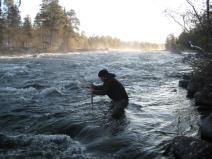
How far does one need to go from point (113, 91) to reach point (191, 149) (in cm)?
429

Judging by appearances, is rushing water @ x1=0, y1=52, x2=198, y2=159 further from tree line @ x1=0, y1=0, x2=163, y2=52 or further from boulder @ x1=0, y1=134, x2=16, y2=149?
tree line @ x1=0, y1=0, x2=163, y2=52

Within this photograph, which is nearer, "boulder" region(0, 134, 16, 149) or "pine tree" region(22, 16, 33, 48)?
"boulder" region(0, 134, 16, 149)

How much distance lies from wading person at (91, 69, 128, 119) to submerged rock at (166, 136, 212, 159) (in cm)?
360

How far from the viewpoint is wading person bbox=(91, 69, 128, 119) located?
32.4 ft

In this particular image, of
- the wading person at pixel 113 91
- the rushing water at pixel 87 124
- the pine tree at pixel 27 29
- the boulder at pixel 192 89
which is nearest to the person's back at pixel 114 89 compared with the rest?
the wading person at pixel 113 91

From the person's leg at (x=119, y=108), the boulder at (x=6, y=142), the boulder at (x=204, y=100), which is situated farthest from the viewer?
the boulder at (x=204, y=100)

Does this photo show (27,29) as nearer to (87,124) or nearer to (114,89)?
(114,89)

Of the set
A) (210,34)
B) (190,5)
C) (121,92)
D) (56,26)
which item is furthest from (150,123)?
(56,26)

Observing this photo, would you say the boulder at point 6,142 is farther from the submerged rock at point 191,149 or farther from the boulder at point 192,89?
the boulder at point 192,89

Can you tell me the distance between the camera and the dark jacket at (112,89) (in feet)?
32.6

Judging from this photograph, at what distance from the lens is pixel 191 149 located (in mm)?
6211

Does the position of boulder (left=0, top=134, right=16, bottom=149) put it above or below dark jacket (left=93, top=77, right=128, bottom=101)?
below

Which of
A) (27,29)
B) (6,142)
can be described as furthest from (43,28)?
(6,142)

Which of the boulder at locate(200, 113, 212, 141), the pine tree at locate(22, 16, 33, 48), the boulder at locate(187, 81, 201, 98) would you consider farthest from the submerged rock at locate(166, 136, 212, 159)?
the pine tree at locate(22, 16, 33, 48)
